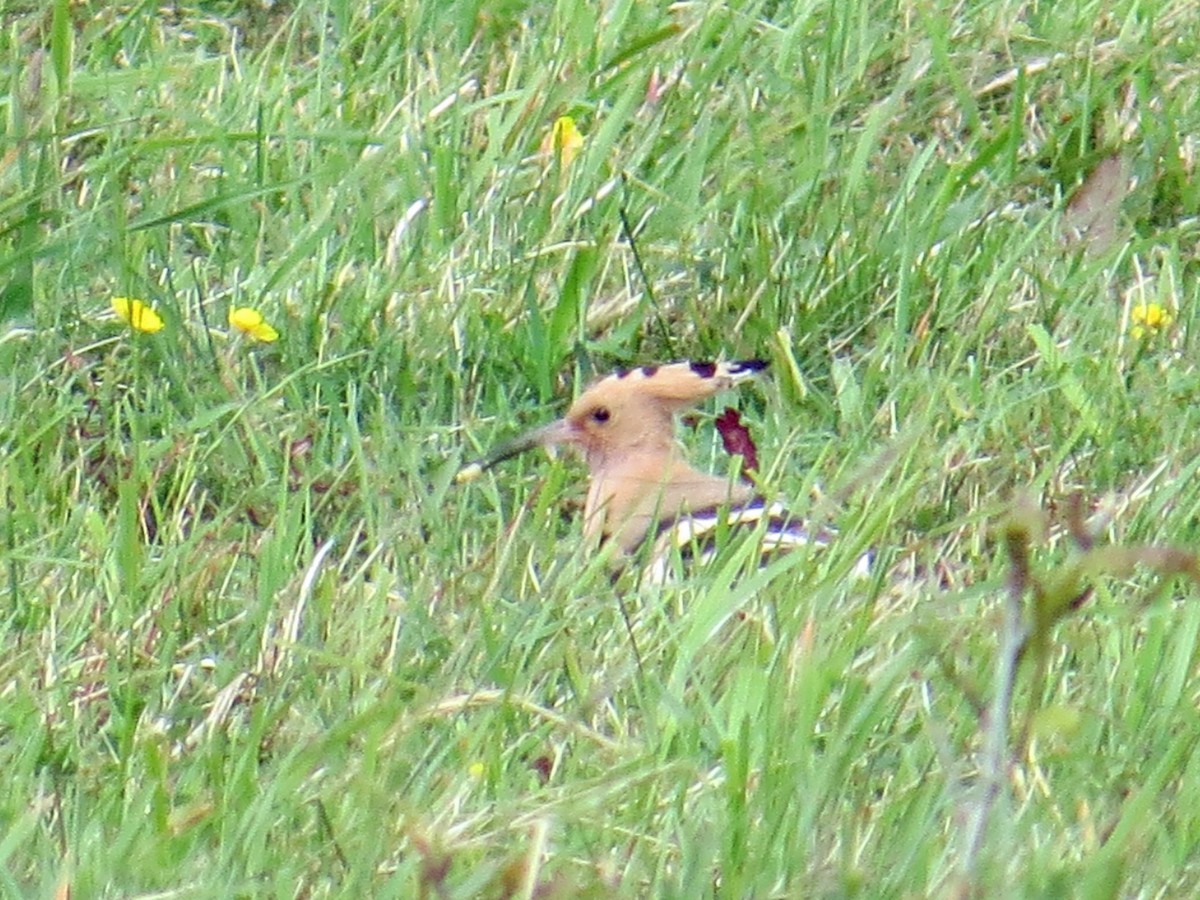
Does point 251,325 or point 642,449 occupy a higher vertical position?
point 251,325

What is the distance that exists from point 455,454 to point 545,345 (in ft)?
1.24

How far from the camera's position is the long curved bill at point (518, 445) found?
12.3ft

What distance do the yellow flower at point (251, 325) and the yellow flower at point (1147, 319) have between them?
1353 mm

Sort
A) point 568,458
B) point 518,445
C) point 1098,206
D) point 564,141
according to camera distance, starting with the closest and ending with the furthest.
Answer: point 518,445, point 568,458, point 564,141, point 1098,206

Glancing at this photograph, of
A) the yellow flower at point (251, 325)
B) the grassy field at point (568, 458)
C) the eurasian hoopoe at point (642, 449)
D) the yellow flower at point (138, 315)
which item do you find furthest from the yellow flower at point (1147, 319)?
the yellow flower at point (138, 315)

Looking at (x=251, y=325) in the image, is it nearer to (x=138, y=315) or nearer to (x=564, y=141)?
(x=138, y=315)

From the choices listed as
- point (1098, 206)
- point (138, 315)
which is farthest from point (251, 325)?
point (1098, 206)

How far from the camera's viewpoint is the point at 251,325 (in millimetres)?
3965

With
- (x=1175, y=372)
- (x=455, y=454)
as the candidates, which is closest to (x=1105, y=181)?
(x=1175, y=372)

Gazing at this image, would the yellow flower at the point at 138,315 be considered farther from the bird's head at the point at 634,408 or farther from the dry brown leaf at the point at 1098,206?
the dry brown leaf at the point at 1098,206

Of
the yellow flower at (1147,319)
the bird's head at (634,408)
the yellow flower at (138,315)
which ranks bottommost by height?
the bird's head at (634,408)

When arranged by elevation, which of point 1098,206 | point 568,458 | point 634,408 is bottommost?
point 568,458

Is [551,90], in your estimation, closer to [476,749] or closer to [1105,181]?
[1105,181]

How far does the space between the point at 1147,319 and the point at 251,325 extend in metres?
1.41
